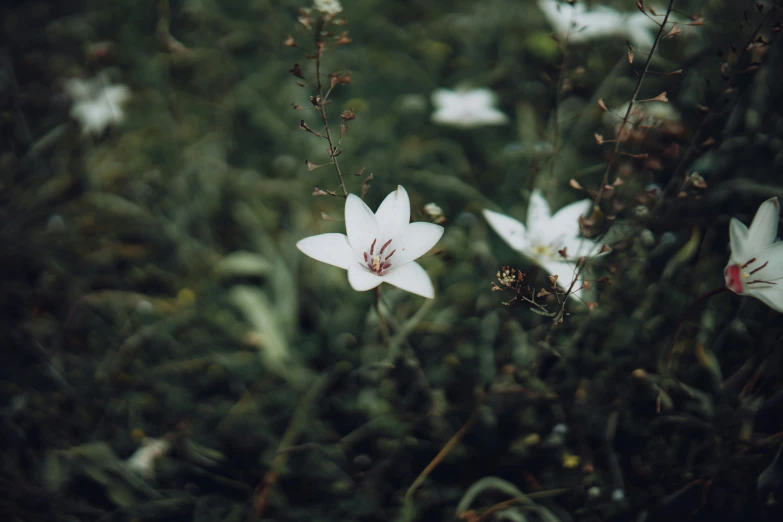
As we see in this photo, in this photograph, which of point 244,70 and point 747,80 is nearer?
point 747,80

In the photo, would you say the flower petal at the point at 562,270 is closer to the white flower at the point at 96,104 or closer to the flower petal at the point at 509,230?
the flower petal at the point at 509,230

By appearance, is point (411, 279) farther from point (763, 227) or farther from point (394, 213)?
point (763, 227)

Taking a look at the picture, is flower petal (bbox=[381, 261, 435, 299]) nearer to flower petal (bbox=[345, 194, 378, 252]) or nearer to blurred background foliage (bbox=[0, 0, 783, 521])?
flower petal (bbox=[345, 194, 378, 252])

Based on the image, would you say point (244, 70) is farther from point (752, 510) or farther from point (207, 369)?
point (752, 510)

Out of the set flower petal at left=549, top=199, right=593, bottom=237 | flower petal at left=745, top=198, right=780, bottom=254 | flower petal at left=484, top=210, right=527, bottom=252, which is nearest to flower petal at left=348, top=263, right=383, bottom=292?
flower petal at left=484, top=210, right=527, bottom=252

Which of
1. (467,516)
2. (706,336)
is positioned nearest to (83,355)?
(467,516)

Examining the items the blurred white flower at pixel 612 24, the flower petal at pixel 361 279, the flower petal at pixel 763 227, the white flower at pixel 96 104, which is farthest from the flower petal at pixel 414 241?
the white flower at pixel 96 104

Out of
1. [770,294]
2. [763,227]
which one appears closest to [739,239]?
[763,227]
